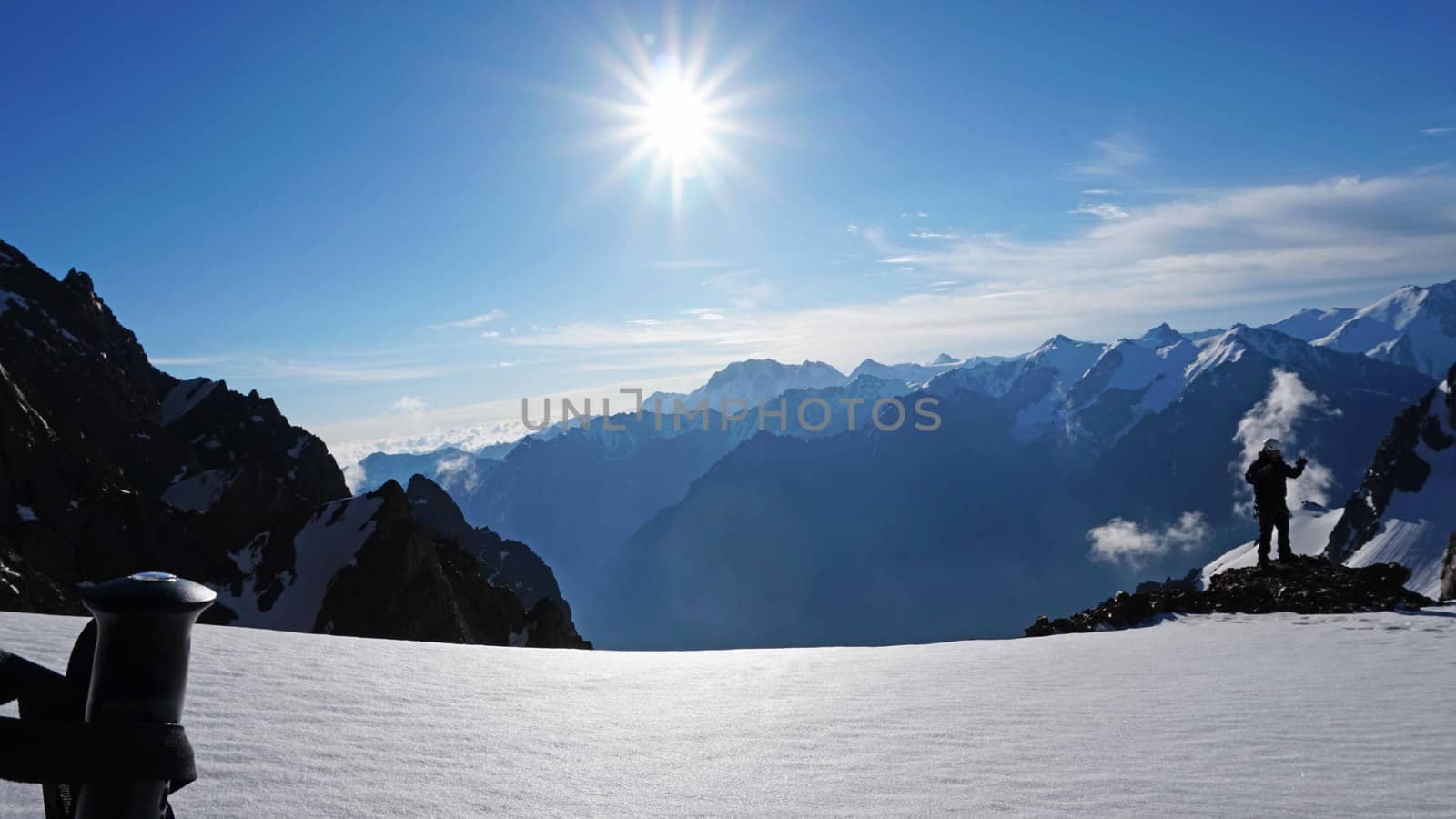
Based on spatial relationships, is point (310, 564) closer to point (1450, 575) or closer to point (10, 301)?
point (10, 301)

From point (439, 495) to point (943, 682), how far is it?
117732 mm

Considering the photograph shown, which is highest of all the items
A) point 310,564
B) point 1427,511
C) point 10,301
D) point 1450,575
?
point 10,301

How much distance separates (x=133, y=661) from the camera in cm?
161

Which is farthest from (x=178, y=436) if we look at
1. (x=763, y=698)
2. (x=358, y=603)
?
(x=763, y=698)

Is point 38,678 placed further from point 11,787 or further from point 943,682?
point 943,682

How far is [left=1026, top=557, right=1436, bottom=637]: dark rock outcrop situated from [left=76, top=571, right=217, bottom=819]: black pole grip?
16.9m

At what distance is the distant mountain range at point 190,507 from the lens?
47.2 m

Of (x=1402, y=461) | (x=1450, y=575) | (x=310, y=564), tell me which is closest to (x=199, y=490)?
(x=310, y=564)

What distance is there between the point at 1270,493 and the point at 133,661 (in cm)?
2253

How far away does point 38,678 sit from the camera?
5.55ft

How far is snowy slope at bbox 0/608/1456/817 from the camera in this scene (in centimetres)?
486

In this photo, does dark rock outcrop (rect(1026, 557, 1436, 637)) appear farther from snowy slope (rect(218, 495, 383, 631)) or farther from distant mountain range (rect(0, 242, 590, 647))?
snowy slope (rect(218, 495, 383, 631))

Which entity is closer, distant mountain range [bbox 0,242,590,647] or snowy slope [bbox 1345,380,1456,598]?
distant mountain range [bbox 0,242,590,647]

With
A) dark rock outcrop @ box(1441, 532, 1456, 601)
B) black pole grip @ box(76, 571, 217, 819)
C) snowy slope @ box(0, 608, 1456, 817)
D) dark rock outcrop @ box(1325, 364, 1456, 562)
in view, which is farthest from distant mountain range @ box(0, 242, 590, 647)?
dark rock outcrop @ box(1325, 364, 1456, 562)
